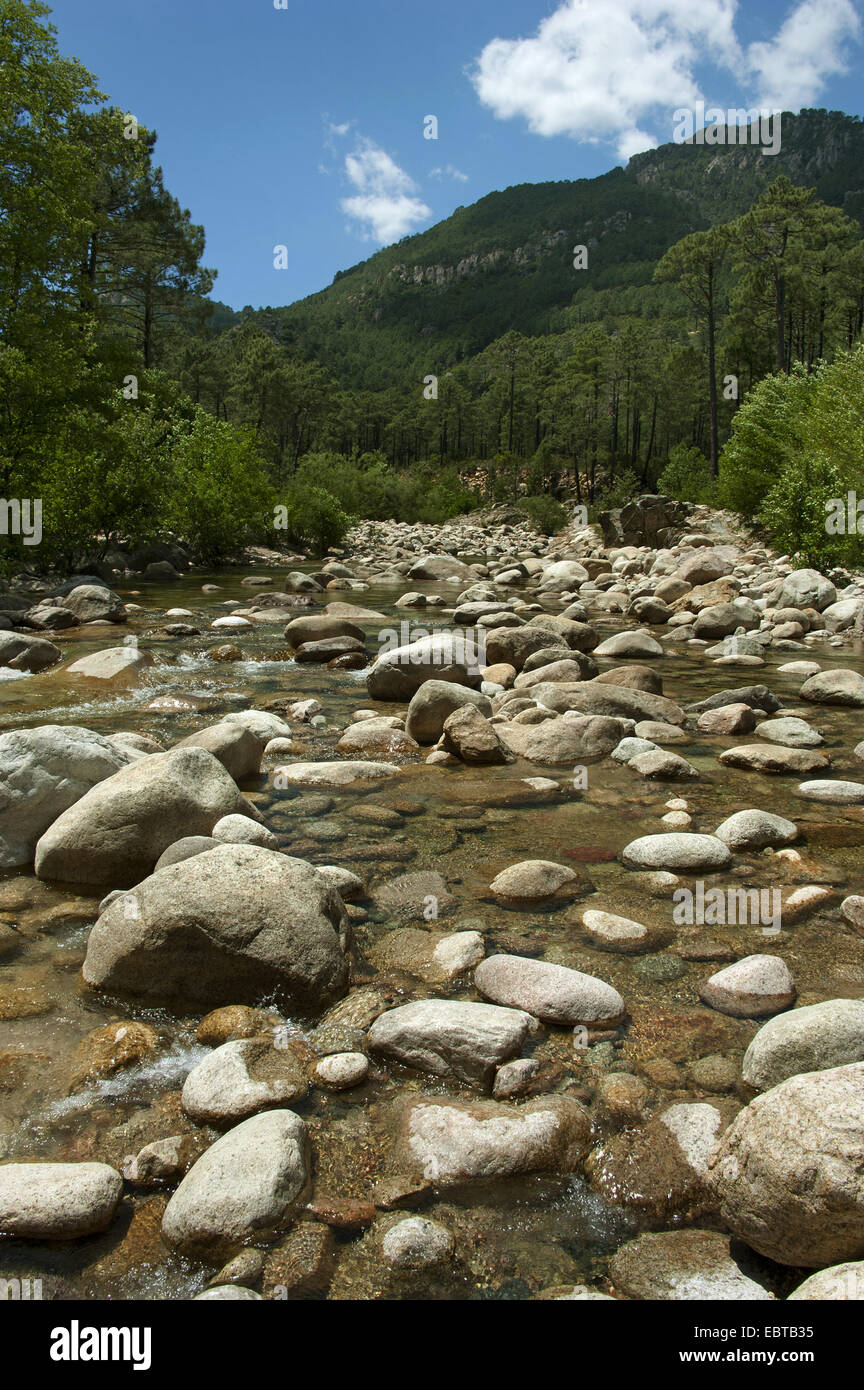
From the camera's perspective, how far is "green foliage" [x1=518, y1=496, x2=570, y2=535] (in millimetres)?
43906

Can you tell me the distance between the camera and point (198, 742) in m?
6.62

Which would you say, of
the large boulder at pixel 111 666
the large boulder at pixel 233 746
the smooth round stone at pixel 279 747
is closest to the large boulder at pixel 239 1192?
the large boulder at pixel 233 746

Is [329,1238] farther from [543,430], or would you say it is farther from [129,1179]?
[543,430]

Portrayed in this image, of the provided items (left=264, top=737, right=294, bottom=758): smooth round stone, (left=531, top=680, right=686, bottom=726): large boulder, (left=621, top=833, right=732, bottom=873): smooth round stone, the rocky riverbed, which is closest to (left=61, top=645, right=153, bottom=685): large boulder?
the rocky riverbed

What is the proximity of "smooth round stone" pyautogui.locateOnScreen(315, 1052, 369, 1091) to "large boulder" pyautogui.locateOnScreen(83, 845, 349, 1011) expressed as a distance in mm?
439

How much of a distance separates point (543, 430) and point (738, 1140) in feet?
274

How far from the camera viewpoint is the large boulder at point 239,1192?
7.89 ft

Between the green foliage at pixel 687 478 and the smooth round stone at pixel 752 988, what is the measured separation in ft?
111

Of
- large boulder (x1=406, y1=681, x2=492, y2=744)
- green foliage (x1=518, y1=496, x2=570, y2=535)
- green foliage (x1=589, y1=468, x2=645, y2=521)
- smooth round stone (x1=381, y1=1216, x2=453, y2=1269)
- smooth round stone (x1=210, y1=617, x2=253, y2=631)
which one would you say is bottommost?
smooth round stone (x1=381, y1=1216, x2=453, y2=1269)

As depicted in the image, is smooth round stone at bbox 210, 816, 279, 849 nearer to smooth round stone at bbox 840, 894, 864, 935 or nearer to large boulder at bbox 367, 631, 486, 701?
smooth round stone at bbox 840, 894, 864, 935

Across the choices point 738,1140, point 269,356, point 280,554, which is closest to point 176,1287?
point 738,1140

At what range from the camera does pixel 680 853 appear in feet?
17.0

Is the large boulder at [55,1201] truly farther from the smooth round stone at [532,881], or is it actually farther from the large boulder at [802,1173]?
the smooth round stone at [532,881]

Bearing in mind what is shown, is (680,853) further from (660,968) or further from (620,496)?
(620,496)
